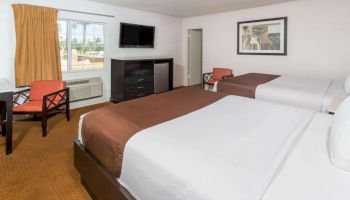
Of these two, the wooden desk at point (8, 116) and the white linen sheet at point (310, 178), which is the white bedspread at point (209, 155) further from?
the wooden desk at point (8, 116)

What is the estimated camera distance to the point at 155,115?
6.32ft

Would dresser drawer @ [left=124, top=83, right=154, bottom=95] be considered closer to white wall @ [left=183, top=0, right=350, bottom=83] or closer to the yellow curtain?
the yellow curtain

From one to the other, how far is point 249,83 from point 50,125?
139 inches

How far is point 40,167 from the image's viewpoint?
2.46m

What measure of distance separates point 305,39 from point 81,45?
499 centimetres

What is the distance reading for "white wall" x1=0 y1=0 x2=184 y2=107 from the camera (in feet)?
12.5

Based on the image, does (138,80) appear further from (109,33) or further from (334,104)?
(334,104)

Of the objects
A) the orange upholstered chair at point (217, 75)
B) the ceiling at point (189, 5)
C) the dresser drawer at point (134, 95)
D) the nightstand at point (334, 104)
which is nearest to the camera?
the nightstand at point (334, 104)

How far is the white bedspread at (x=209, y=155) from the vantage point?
1.00 m

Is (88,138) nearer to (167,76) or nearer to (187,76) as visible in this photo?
(167,76)

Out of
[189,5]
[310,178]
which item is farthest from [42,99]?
[310,178]

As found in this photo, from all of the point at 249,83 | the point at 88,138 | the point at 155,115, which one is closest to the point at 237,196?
the point at 155,115

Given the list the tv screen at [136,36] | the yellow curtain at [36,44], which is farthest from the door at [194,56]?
the yellow curtain at [36,44]

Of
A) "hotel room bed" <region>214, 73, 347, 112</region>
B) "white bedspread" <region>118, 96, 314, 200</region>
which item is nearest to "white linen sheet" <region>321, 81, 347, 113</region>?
"hotel room bed" <region>214, 73, 347, 112</region>
